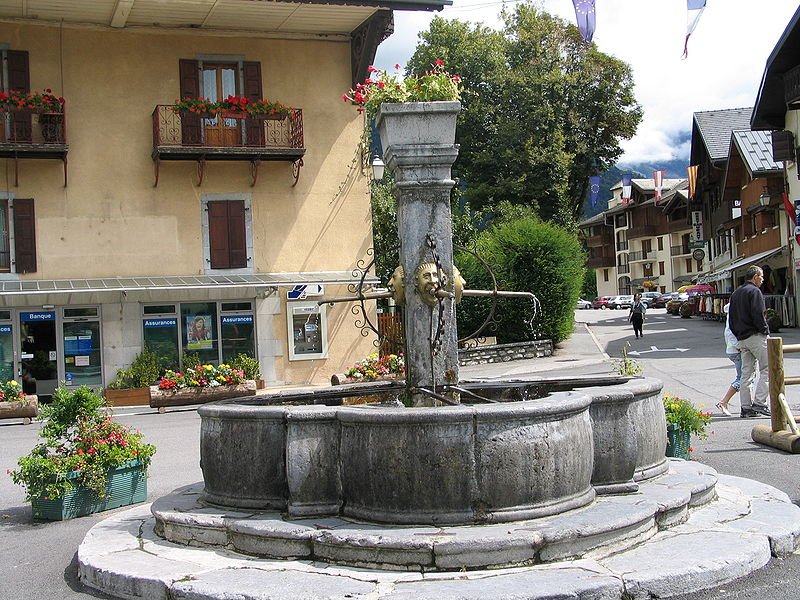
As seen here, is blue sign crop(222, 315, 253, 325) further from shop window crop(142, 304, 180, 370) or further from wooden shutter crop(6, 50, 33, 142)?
wooden shutter crop(6, 50, 33, 142)

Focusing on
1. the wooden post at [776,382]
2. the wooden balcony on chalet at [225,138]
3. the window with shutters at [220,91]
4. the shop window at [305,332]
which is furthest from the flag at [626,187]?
the wooden post at [776,382]

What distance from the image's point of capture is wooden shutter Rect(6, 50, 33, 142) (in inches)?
940

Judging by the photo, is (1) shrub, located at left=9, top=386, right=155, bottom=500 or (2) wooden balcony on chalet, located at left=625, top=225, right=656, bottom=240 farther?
(2) wooden balcony on chalet, located at left=625, top=225, right=656, bottom=240

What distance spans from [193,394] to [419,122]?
14934 mm

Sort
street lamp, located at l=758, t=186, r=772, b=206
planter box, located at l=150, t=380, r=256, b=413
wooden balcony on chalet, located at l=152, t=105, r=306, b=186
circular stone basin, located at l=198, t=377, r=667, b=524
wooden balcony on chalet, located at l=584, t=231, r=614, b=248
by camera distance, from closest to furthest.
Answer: circular stone basin, located at l=198, t=377, r=667, b=524, planter box, located at l=150, t=380, r=256, b=413, wooden balcony on chalet, located at l=152, t=105, r=306, b=186, street lamp, located at l=758, t=186, r=772, b=206, wooden balcony on chalet, located at l=584, t=231, r=614, b=248

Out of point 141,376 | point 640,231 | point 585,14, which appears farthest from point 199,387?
point 640,231

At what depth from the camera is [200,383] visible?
21.9 metres

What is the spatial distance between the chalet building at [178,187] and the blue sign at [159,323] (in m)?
0.04

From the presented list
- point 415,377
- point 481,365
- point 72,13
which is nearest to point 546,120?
point 481,365

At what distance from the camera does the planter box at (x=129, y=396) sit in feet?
77.0

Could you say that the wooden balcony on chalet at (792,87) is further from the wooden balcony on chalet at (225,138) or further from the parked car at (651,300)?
the parked car at (651,300)

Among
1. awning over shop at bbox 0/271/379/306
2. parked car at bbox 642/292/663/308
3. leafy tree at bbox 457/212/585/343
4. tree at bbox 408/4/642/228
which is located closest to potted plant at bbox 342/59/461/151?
awning over shop at bbox 0/271/379/306

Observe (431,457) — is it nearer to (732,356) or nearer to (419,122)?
(419,122)

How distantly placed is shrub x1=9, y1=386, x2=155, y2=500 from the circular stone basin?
2.22 metres
